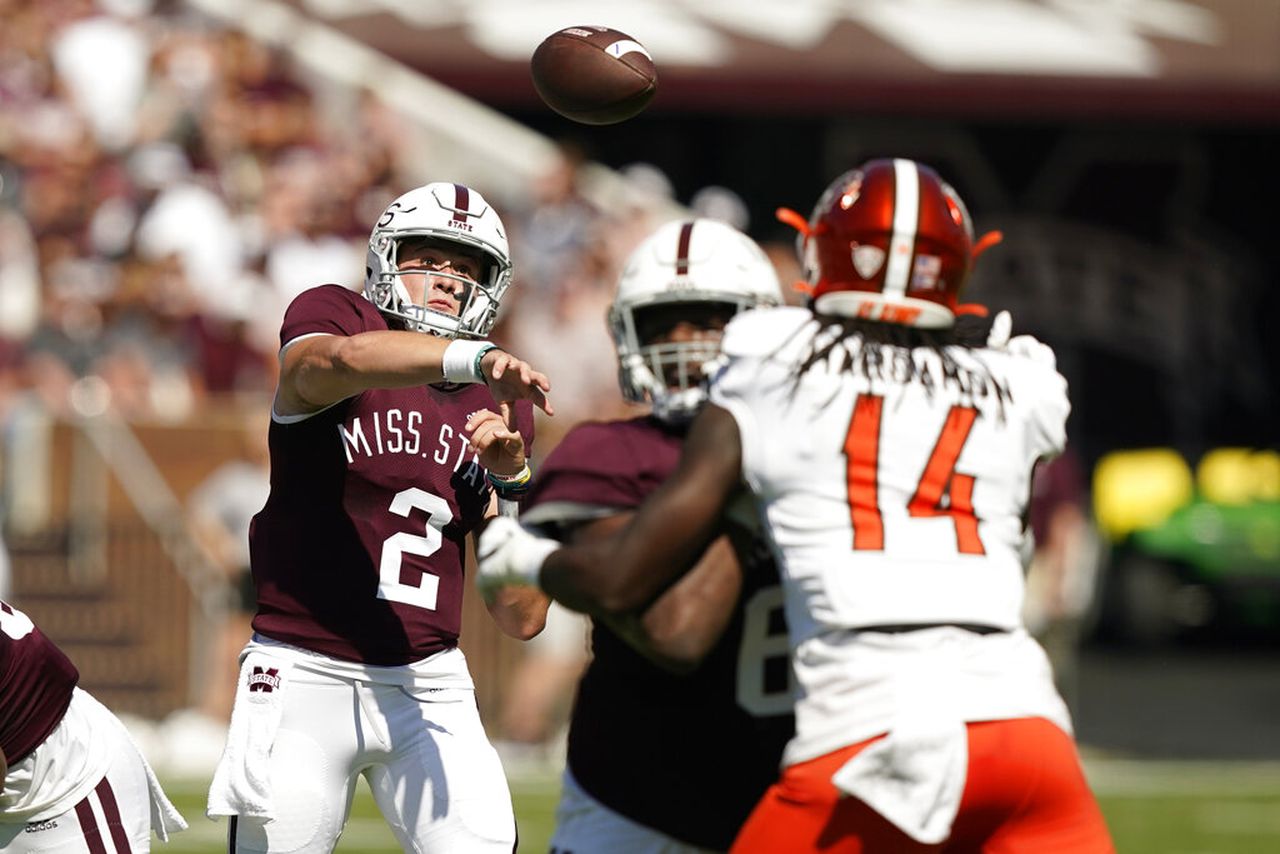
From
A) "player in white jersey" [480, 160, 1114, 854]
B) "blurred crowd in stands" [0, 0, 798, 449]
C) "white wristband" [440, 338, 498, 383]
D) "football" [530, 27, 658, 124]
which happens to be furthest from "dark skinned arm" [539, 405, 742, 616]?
"blurred crowd in stands" [0, 0, 798, 449]

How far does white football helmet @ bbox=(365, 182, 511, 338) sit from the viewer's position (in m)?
4.58

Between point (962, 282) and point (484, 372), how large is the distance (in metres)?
0.86

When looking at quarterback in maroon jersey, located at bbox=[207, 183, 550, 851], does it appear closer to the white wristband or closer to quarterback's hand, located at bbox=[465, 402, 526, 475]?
quarterback's hand, located at bbox=[465, 402, 526, 475]

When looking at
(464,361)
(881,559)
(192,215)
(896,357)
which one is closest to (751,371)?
(896,357)

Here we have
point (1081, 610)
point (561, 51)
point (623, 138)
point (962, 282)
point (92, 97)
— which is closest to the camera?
point (962, 282)

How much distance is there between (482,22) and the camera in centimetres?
1636

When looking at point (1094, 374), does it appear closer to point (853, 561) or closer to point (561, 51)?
point (561, 51)

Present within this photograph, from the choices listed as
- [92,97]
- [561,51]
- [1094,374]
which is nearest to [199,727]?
[92,97]

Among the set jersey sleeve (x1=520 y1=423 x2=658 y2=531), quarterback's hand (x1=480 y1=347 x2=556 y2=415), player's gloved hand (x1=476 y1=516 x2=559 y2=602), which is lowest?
player's gloved hand (x1=476 y1=516 x2=559 y2=602)

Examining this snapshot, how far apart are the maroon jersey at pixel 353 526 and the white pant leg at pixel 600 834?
613 millimetres

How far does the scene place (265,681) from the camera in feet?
14.6

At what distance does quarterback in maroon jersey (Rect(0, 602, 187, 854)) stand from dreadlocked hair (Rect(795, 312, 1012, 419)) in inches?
69.5

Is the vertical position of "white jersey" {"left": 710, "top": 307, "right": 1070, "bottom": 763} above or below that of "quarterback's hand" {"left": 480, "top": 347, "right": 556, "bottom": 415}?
below

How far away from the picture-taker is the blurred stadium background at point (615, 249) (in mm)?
11219
